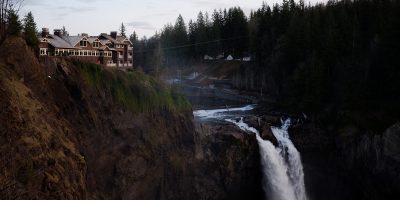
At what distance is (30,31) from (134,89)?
33.7ft

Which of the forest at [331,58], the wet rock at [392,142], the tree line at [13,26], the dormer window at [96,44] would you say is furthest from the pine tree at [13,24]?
the forest at [331,58]

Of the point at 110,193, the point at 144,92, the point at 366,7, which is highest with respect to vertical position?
the point at 366,7

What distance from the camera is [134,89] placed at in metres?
37.4

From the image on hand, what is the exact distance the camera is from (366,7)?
218 ft

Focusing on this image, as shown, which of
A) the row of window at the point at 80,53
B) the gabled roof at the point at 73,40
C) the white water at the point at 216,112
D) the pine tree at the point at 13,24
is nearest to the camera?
the pine tree at the point at 13,24

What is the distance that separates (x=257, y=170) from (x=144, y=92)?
14670 millimetres

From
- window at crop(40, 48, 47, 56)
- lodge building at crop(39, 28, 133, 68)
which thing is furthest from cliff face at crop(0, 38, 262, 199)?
lodge building at crop(39, 28, 133, 68)

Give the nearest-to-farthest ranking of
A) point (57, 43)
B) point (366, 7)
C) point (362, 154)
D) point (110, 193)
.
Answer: point (110, 193) → point (57, 43) → point (362, 154) → point (366, 7)

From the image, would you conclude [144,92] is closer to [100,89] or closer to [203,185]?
[100,89]

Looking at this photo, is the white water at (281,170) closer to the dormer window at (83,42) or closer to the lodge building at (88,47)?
the lodge building at (88,47)

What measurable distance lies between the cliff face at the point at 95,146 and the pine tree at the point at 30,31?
149cm

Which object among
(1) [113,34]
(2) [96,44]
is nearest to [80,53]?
(2) [96,44]

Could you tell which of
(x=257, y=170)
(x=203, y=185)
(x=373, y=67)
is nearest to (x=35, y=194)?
(x=203, y=185)

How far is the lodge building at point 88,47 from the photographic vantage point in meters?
36.1
